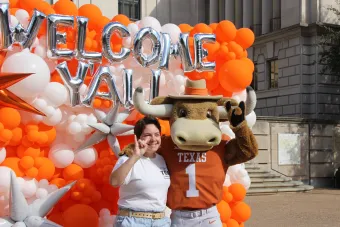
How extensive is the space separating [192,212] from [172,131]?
0.71 metres

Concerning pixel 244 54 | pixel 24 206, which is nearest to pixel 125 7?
pixel 244 54

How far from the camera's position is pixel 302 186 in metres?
16.6

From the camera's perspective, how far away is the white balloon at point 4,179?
5426 mm

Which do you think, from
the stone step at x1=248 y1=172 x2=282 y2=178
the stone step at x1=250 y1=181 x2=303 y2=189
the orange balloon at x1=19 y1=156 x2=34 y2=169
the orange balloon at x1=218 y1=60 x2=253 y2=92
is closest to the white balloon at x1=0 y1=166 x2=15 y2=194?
the orange balloon at x1=19 y1=156 x2=34 y2=169

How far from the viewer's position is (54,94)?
5.76 m

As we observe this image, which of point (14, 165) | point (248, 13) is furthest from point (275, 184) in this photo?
point (248, 13)

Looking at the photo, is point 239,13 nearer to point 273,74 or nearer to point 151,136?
point 273,74

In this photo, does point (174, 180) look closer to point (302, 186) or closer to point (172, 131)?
point (172, 131)

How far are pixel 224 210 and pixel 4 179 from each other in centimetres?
260

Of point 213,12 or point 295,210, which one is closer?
point 295,210

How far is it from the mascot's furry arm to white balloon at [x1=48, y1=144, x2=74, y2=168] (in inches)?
80.7

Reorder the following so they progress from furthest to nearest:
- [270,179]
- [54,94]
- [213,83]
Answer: [270,179] < [213,83] < [54,94]

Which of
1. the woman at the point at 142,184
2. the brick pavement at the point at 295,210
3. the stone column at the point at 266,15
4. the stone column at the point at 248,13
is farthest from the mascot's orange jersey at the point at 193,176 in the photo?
the stone column at the point at 248,13

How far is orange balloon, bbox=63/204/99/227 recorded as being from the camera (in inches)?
225
